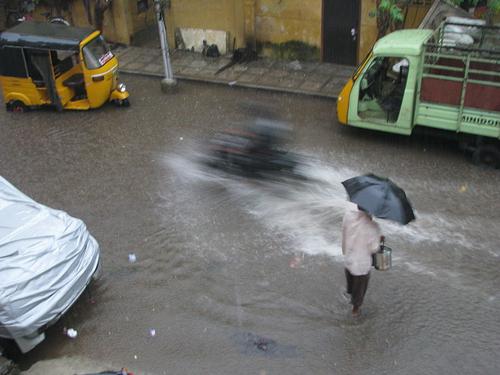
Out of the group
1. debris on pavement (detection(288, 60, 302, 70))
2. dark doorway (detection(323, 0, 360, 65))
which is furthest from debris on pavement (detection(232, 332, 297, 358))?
dark doorway (detection(323, 0, 360, 65))

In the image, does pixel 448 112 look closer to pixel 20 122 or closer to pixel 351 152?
pixel 351 152

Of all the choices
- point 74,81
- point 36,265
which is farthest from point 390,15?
point 36,265

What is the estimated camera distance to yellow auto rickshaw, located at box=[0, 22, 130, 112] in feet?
40.2

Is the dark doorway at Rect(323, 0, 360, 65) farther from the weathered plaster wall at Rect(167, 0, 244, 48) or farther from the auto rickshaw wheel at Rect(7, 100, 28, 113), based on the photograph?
the auto rickshaw wheel at Rect(7, 100, 28, 113)

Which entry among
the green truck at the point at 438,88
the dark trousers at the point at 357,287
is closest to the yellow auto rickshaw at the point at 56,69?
the green truck at the point at 438,88

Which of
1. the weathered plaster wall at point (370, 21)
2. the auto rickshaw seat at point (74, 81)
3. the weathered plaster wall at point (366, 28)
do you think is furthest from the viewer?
the weathered plaster wall at point (366, 28)

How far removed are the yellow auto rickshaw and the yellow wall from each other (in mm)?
4365

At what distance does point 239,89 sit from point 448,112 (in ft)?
18.0

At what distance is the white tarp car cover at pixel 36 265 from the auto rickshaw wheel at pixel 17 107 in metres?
5.94

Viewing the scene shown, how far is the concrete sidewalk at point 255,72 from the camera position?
1370cm

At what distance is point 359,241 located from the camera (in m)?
6.33

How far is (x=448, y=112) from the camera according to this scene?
992 cm

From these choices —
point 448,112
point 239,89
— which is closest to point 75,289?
point 448,112

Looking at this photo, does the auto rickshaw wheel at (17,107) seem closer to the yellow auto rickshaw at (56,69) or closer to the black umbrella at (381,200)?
the yellow auto rickshaw at (56,69)
